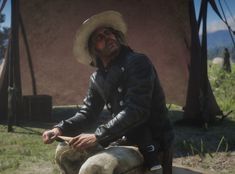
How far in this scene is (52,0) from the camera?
1051 cm

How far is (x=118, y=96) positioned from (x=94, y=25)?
23.9 inches

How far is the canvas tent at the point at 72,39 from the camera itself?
10422mm

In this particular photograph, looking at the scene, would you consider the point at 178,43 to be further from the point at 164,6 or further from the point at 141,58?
the point at 141,58

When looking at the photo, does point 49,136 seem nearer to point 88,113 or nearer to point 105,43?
point 88,113

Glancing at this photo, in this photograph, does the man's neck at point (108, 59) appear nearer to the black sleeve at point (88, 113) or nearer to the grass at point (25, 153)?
the black sleeve at point (88, 113)

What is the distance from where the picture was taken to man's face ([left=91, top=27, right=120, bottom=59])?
3.58 m

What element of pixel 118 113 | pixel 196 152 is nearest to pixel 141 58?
pixel 118 113

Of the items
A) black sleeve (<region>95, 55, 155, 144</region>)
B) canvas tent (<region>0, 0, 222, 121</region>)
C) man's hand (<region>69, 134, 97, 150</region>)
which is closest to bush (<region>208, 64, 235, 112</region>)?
canvas tent (<region>0, 0, 222, 121</region>)

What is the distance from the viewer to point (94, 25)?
367 centimetres

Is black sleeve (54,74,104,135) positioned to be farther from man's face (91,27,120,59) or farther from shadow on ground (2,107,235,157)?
shadow on ground (2,107,235,157)

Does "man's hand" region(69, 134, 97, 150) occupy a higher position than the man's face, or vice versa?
the man's face

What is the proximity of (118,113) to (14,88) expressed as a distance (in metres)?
5.51

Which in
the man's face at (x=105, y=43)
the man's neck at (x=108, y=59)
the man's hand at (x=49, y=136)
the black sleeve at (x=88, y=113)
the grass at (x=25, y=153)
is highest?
the man's face at (x=105, y=43)

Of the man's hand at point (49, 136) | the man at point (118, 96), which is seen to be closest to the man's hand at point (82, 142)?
the man at point (118, 96)
